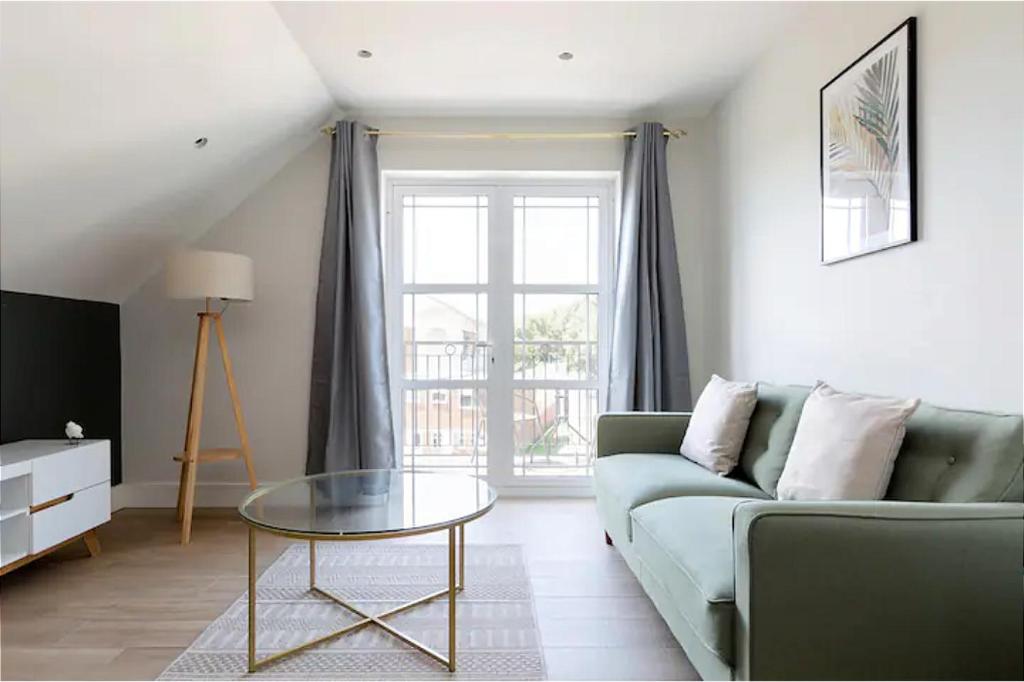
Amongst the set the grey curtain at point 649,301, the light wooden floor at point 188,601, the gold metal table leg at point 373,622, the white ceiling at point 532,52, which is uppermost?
the white ceiling at point 532,52

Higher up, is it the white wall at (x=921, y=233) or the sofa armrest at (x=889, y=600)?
the white wall at (x=921, y=233)

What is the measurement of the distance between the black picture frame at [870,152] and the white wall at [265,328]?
169 centimetres

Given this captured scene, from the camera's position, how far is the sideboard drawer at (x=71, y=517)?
2.56 meters

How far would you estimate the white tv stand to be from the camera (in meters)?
2.49

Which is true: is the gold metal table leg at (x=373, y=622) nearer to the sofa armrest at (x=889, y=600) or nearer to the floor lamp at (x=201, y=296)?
the sofa armrest at (x=889, y=600)

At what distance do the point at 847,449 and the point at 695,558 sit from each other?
0.58 metres

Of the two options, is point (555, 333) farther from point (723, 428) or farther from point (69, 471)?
point (69, 471)

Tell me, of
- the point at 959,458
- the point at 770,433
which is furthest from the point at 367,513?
the point at 959,458

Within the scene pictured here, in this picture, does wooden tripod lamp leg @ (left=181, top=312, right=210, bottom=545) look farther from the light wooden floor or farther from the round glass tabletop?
the round glass tabletop

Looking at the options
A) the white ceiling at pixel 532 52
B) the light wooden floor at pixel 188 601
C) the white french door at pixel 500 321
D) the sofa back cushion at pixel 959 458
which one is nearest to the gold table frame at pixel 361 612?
the light wooden floor at pixel 188 601

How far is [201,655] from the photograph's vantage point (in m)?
1.98

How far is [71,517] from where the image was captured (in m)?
2.74

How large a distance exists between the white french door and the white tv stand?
173 centimetres

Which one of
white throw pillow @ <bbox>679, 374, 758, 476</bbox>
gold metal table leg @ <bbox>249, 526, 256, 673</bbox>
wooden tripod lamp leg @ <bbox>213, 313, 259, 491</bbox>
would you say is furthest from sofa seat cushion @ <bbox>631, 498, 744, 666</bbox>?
wooden tripod lamp leg @ <bbox>213, 313, 259, 491</bbox>
